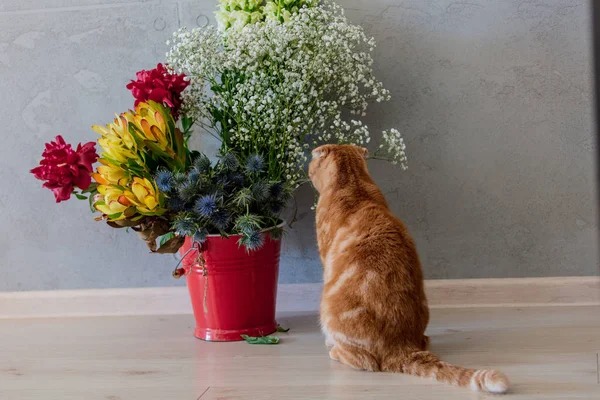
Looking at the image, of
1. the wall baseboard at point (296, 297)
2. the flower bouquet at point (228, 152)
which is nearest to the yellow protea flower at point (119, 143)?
the flower bouquet at point (228, 152)

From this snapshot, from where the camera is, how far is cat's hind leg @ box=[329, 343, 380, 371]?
1.52 metres

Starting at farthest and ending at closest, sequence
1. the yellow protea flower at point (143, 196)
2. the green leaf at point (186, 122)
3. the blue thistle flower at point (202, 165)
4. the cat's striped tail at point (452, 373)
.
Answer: the green leaf at point (186, 122) < the blue thistle flower at point (202, 165) < the yellow protea flower at point (143, 196) < the cat's striped tail at point (452, 373)

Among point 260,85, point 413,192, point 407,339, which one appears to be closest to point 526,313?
point 413,192

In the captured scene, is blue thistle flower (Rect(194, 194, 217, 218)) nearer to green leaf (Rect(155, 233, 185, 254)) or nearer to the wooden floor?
green leaf (Rect(155, 233, 185, 254))

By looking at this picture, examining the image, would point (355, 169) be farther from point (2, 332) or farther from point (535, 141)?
point (2, 332)

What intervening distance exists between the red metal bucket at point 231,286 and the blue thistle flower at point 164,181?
171 millimetres

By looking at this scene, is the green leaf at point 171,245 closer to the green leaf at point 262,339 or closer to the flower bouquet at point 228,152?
the flower bouquet at point 228,152

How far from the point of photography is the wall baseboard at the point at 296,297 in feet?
6.77

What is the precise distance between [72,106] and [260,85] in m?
0.69

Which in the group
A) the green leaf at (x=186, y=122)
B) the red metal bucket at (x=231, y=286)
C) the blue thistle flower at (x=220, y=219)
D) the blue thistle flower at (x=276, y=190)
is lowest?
the red metal bucket at (x=231, y=286)

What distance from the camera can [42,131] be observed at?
221cm

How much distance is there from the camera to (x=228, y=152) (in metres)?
1.82

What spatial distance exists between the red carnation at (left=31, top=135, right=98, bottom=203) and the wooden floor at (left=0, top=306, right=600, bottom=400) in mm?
432

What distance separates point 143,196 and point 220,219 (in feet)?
0.66
